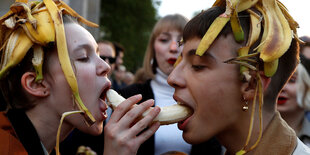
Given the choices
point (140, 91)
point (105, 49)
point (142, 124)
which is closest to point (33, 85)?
point (142, 124)

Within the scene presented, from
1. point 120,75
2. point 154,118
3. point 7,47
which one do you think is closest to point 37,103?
point 7,47

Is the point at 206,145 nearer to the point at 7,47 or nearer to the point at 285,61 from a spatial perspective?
the point at 285,61

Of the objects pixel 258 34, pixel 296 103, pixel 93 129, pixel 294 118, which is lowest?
pixel 294 118

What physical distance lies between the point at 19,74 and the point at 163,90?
1.53 metres

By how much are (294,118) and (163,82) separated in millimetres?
1603

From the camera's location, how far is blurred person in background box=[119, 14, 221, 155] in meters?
2.91

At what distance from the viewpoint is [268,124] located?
6.59ft

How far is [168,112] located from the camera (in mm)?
2172

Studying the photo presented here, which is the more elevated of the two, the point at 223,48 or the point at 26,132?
the point at 223,48

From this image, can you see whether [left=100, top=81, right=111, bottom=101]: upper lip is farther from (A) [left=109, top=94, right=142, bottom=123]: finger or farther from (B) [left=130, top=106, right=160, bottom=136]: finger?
(B) [left=130, top=106, right=160, bottom=136]: finger

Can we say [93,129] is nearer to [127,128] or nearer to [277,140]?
[127,128]

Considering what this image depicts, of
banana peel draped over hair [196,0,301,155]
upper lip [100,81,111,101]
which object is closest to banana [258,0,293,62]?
banana peel draped over hair [196,0,301,155]

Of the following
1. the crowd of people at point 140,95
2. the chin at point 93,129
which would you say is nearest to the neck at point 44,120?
the crowd of people at point 140,95

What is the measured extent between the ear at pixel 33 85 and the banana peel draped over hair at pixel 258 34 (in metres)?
1.02
